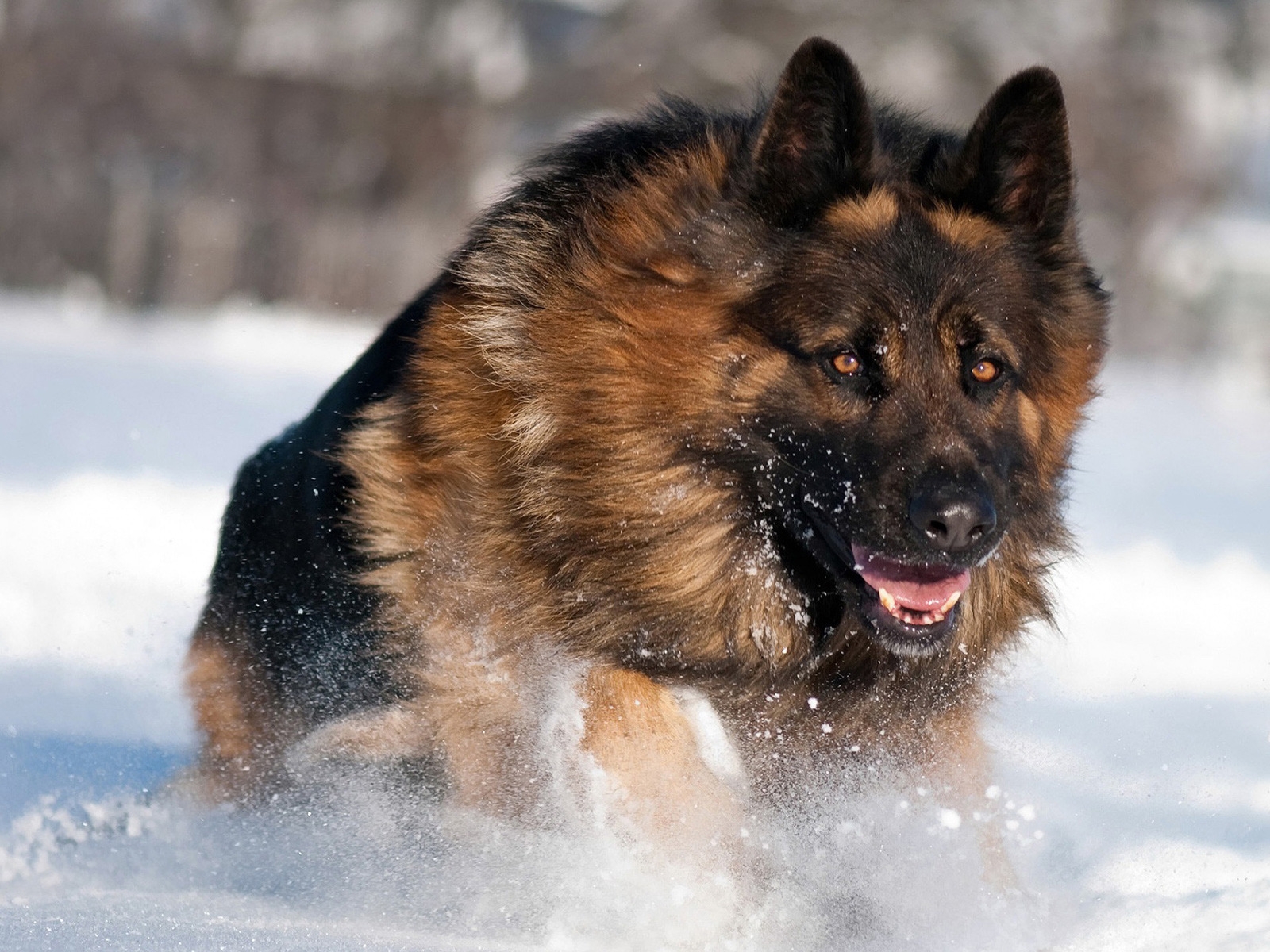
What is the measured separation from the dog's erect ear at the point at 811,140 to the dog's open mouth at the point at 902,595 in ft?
2.47

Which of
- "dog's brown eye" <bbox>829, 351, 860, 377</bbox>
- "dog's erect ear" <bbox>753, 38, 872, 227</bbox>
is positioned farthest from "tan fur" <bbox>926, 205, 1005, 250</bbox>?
"dog's brown eye" <bbox>829, 351, 860, 377</bbox>

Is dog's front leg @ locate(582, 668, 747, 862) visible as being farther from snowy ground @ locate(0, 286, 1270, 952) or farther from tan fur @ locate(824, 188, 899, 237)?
tan fur @ locate(824, 188, 899, 237)

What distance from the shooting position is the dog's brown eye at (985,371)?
338 centimetres

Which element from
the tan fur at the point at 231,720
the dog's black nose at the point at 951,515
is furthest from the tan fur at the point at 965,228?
the tan fur at the point at 231,720

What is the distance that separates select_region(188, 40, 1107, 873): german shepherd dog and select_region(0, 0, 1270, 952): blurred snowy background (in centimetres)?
27

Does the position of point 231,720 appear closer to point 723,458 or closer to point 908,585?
point 723,458

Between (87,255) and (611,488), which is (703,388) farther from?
(87,255)

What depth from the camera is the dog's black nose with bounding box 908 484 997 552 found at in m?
3.09

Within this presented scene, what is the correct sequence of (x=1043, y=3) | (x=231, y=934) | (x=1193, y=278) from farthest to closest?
(x=1043, y=3) → (x=1193, y=278) → (x=231, y=934)

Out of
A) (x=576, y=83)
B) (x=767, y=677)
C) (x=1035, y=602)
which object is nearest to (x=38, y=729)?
(x=767, y=677)

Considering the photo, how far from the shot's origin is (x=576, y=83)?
2934cm

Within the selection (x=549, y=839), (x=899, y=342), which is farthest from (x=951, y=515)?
(x=549, y=839)

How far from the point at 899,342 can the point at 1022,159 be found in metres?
0.65

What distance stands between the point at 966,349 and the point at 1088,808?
141cm
